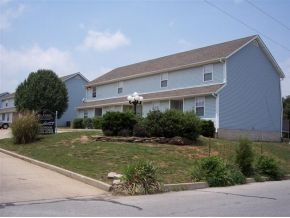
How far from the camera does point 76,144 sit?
22781 millimetres

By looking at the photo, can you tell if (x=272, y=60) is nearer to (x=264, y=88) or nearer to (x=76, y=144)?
(x=264, y=88)

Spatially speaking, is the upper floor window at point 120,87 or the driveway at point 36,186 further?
the upper floor window at point 120,87

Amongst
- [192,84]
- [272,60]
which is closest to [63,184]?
[192,84]

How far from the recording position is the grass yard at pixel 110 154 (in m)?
17.0

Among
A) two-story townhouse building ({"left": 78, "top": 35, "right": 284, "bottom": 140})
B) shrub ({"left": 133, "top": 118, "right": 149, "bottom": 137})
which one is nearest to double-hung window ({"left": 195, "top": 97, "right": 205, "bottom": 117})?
two-story townhouse building ({"left": 78, "top": 35, "right": 284, "bottom": 140})

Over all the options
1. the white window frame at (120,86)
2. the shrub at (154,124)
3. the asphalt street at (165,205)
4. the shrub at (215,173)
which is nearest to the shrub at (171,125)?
the shrub at (154,124)

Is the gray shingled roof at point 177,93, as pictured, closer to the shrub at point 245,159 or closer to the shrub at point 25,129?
the shrub at point 25,129

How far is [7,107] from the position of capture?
82750 mm

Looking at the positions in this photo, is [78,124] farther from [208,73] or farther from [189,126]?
[189,126]

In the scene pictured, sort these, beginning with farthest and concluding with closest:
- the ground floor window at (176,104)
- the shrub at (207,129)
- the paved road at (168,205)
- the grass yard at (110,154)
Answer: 1. the ground floor window at (176,104)
2. the shrub at (207,129)
3. the grass yard at (110,154)
4. the paved road at (168,205)

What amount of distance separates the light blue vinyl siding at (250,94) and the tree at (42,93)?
24.4 metres

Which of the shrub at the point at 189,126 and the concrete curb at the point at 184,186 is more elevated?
the shrub at the point at 189,126

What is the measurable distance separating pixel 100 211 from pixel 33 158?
10234mm

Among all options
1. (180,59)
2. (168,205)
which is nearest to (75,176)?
(168,205)
